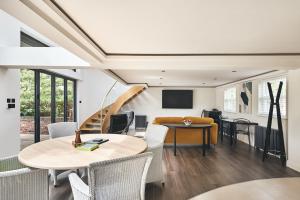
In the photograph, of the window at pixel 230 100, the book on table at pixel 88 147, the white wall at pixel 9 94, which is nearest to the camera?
the book on table at pixel 88 147

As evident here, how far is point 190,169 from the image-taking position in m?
3.77

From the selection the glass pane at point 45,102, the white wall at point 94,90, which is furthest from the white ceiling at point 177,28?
the white wall at point 94,90

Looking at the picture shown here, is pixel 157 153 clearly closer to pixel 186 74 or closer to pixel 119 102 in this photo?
pixel 186 74

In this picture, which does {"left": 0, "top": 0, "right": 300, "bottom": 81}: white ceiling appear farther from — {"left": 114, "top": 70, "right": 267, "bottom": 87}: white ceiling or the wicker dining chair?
{"left": 114, "top": 70, "right": 267, "bottom": 87}: white ceiling

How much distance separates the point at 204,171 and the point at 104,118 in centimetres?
502

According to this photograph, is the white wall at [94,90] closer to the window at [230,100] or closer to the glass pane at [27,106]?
the glass pane at [27,106]

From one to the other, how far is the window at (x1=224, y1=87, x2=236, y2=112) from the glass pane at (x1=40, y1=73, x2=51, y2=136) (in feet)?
21.4

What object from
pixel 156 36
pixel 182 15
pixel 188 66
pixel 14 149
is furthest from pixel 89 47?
pixel 14 149

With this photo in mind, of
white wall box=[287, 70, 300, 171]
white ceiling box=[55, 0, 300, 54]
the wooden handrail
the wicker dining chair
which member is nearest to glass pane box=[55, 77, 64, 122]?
the wooden handrail

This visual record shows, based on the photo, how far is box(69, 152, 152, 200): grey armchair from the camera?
1.39 metres

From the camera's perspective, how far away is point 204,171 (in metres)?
3.67

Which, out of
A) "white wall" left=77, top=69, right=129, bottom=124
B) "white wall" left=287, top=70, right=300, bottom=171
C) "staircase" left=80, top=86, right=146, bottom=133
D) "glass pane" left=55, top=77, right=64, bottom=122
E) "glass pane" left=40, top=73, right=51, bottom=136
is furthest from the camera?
"white wall" left=77, top=69, right=129, bottom=124

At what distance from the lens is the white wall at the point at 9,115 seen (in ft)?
11.8

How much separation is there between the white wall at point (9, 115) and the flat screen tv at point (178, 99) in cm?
654
